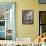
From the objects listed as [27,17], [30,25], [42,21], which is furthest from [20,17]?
[42,21]

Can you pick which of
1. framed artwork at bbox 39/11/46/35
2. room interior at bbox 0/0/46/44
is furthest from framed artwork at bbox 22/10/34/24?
framed artwork at bbox 39/11/46/35

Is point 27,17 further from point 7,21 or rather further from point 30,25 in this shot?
point 7,21

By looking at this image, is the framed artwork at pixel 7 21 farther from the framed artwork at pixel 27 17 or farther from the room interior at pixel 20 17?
the framed artwork at pixel 27 17

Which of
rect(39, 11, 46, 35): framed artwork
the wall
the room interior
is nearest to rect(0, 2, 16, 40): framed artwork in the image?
the room interior

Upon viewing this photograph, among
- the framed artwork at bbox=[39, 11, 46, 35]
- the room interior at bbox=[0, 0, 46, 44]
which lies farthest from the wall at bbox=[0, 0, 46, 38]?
the framed artwork at bbox=[39, 11, 46, 35]

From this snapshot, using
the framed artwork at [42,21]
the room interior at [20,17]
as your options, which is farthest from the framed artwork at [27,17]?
the framed artwork at [42,21]

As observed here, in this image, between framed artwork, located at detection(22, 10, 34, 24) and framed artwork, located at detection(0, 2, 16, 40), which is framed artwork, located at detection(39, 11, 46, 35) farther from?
framed artwork, located at detection(0, 2, 16, 40)

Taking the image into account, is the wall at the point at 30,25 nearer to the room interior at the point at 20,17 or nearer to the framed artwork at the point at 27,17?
the room interior at the point at 20,17

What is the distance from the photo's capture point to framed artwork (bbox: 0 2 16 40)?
519 centimetres

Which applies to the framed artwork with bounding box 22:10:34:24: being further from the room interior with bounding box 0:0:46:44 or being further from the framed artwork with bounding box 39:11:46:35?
the framed artwork with bounding box 39:11:46:35

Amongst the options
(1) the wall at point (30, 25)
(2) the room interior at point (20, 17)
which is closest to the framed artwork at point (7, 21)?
(2) the room interior at point (20, 17)

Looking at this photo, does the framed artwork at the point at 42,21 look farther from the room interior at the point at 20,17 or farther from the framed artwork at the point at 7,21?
the framed artwork at the point at 7,21

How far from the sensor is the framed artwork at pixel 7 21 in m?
5.19

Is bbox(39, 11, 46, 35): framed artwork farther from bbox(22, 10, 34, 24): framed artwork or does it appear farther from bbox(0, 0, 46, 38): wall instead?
bbox(22, 10, 34, 24): framed artwork
